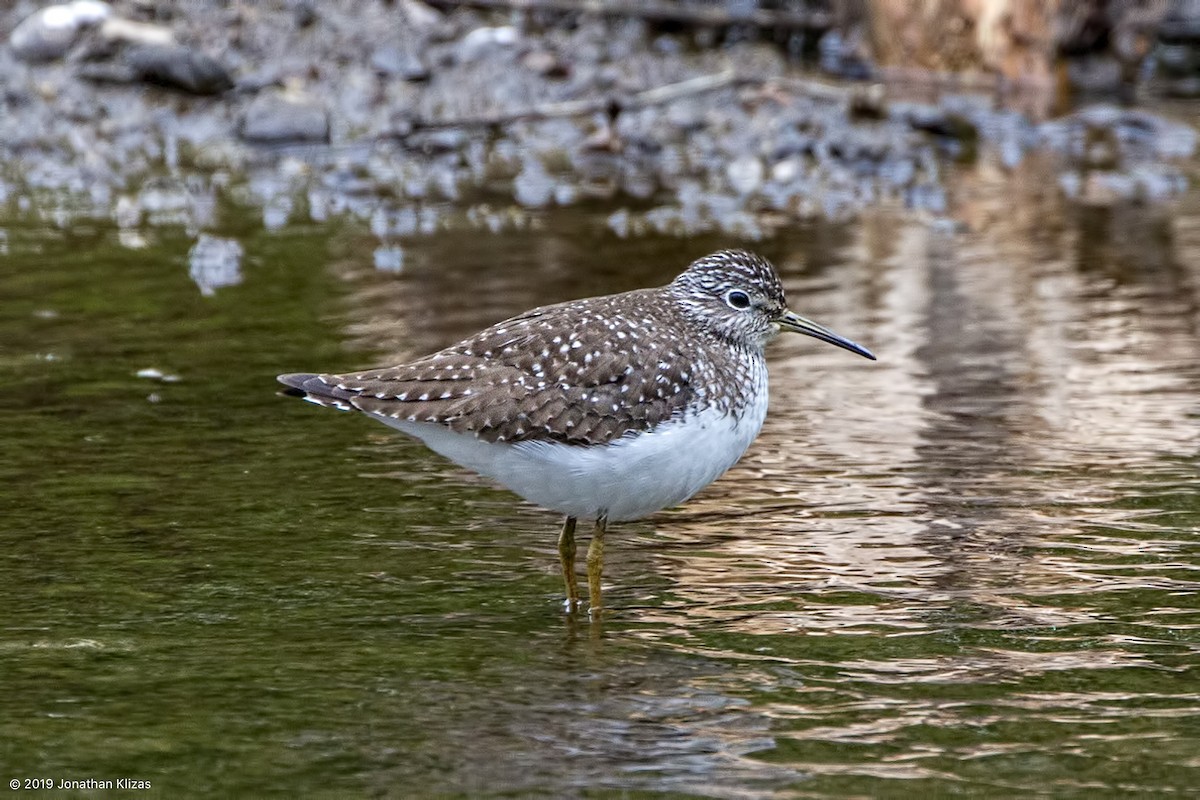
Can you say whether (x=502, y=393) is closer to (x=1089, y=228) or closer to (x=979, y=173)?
(x=1089, y=228)

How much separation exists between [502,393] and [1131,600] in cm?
279

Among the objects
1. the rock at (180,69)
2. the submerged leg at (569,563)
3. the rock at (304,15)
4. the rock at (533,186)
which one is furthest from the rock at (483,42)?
the submerged leg at (569,563)

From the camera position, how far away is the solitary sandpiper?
23.5 feet

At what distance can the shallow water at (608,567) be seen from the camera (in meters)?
5.99

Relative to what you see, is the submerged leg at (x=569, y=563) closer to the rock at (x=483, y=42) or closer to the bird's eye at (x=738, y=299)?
the bird's eye at (x=738, y=299)

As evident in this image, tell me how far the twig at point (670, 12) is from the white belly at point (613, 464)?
13.2 meters

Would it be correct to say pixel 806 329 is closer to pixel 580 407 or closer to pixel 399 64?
pixel 580 407

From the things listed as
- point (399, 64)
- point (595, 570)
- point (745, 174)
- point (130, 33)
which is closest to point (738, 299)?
point (595, 570)

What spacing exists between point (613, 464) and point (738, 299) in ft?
4.45

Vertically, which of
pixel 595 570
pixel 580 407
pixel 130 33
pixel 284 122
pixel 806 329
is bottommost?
pixel 595 570

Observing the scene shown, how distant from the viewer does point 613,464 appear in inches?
281

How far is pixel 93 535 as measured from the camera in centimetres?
813

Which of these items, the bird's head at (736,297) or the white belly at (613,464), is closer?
the white belly at (613,464)

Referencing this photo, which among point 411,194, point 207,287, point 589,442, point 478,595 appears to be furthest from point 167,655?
point 411,194
